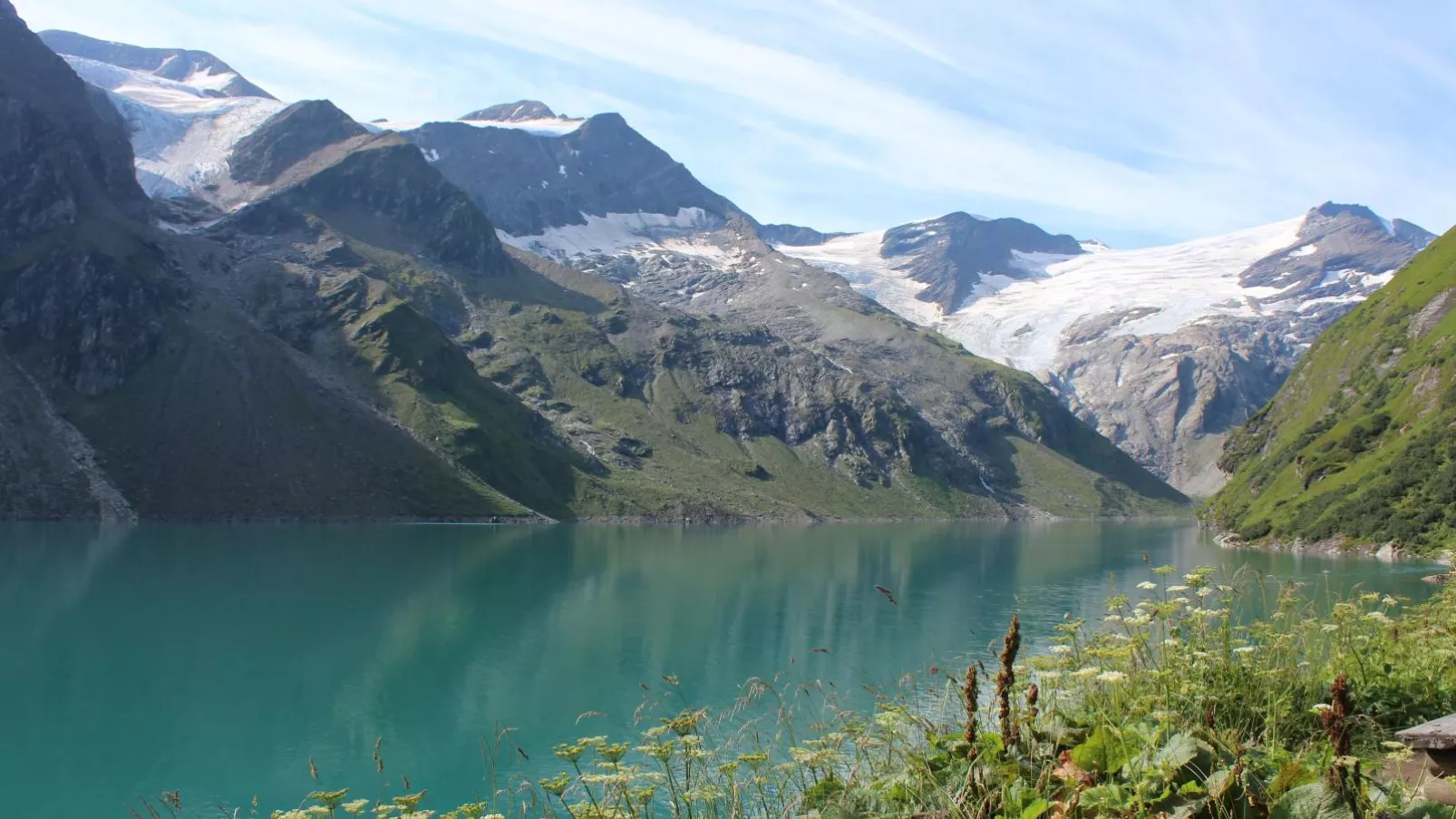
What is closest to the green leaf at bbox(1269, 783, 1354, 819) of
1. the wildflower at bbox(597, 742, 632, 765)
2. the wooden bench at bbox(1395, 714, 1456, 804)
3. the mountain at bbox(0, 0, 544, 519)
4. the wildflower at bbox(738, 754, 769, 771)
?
the wooden bench at bbox(1395, 714, 1456, 804)

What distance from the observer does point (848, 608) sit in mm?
73188

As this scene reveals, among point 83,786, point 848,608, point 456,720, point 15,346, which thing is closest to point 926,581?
point 848,608

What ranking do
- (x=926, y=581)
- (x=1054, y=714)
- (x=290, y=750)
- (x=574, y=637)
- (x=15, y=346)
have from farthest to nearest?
(x=15, y=346) < (x=926, y=581) < (x=574, y=637) < (x=290, y=750) < (x=1054, y=714)

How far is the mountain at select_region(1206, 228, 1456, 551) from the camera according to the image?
10169 cm

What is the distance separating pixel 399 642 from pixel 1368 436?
391ft

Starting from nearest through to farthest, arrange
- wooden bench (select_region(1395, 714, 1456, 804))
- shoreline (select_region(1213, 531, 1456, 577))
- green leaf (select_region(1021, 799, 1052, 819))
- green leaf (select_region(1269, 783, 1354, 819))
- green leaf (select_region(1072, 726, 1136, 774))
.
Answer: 1. green leaf (select_region(1269, 783, 1354, 819))
2. green leaf (select_region(1021, 799, 1052, 819))
3. wooden bench (select_region(1395, 714, 1456, 804))
4. green leaf (select_region(1072, 726, 1136, 774))
5. shoreline (select_region(1213, 531, 1456, 577))

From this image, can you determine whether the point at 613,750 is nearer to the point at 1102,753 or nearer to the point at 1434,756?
the point at 1102,753

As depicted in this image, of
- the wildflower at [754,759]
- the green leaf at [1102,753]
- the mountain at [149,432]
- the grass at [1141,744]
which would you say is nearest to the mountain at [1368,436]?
the grass at [1141,744]

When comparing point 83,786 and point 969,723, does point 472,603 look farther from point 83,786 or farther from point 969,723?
point 969,723

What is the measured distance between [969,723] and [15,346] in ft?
746

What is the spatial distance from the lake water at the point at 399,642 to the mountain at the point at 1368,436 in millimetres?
11048

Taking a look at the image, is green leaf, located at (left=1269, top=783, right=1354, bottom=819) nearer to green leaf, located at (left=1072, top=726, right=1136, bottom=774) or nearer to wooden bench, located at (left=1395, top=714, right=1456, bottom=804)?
green leaf, located at (left=1072, top=726, right=1136, bottom=774)

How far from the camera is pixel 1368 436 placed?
402 feet

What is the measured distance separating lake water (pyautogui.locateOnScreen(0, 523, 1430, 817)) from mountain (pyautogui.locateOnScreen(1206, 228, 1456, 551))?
11.0 meters
